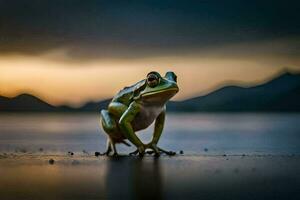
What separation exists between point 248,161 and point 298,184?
7.08 ft

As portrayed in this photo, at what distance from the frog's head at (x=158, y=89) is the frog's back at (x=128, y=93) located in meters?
0.10

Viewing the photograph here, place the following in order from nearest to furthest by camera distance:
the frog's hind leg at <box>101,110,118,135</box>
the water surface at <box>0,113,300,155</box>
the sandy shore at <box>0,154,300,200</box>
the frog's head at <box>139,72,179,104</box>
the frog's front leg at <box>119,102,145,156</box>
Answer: the sandy shore at <box>0,154,300,200</box>
the frog's head at <box>139,72,179,104</box>
the frog's front leg at <box>119,102,145,156</box>
the frog's hind leg at <box>101,110,118,135</box>
the water surface at <box>0,113,300,155</box>

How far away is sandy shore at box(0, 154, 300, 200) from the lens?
4.51 metres

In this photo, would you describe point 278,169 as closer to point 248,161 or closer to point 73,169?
point 248,161

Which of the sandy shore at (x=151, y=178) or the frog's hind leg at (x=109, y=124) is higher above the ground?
the frog's hind leg at (x=109, y=124)

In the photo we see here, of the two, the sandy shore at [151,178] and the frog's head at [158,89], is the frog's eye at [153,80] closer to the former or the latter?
the frog's head at [158,89]

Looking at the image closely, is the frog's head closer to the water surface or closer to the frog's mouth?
the frog's mouth

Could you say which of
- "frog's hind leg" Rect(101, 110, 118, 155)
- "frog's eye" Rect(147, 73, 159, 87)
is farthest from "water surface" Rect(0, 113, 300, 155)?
"frog's eye" Rect(147, 73, 159, 87)

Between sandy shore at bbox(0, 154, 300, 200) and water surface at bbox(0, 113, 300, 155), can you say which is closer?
sandy shore at bbox(0, 154, 300, 200)

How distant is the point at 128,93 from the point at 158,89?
60 centimetres

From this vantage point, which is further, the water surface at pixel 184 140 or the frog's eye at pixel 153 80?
the water surface at pixel 184 140

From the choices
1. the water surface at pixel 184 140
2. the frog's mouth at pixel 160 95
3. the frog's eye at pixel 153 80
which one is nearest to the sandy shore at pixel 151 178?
the frog's mouth at pixel 160 95

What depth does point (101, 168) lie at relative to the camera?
20.9 ft

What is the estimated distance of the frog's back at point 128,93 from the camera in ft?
24.4
